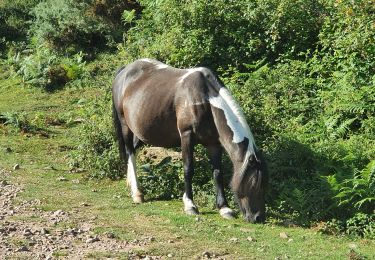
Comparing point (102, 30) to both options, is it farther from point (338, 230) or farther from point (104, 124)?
point (338, 230)

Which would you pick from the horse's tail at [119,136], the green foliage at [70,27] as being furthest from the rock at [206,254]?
the green foliage at [70,27]

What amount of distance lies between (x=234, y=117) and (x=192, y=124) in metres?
0.67

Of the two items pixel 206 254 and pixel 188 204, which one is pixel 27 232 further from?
pixel 188 204

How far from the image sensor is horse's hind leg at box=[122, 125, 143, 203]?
10.5 metres

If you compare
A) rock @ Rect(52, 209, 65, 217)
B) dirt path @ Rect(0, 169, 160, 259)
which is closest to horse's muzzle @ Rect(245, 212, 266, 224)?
dirt path @ Rect(0, 169, 160, 259)

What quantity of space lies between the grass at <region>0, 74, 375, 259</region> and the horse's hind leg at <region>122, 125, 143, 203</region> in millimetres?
194

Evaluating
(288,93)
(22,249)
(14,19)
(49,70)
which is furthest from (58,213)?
(14,19)

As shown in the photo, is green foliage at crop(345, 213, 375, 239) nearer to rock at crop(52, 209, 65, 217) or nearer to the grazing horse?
the grazing horse

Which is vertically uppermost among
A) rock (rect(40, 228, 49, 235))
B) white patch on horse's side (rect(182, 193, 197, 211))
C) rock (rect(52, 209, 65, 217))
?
rock (rect(40, 228, 49, 235))

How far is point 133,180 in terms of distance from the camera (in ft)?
35.5

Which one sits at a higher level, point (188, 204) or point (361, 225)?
point (188, 204)

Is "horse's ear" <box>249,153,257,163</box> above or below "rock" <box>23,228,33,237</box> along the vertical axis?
above

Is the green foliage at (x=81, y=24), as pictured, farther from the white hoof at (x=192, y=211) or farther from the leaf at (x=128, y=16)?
the white hoof at (x=192, y=211)

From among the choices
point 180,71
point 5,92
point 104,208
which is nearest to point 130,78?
point 180,71
